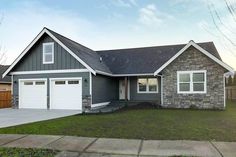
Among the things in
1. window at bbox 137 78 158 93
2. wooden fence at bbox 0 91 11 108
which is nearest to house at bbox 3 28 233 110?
window at bbox 137 78 158 93

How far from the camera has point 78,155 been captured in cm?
598

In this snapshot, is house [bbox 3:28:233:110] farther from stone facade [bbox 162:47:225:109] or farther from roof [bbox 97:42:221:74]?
roof [bbox 97:42:221:74]

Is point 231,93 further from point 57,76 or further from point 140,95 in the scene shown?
point 57,76

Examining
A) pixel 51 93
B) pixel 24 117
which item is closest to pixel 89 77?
pixel 51 93

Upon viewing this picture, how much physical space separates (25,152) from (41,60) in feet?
43.7

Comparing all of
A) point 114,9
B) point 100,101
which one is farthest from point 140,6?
point 100,101

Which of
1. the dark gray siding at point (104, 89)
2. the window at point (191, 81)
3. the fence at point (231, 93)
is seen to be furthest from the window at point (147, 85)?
the fence at point (231, 93)

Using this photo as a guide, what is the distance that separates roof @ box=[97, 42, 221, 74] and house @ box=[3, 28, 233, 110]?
0.58 ft

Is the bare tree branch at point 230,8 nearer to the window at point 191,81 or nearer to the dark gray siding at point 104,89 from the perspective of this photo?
the window at point 191,81

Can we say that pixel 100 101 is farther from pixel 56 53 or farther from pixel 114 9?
pixel 114 9

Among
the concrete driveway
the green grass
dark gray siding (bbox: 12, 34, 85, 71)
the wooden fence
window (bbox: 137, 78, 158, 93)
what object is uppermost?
dark gray siding (bbox: 12, 34, 85, 71)

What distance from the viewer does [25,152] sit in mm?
6191

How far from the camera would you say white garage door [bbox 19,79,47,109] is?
1853cm

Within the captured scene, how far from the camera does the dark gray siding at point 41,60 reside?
17.6 meters
